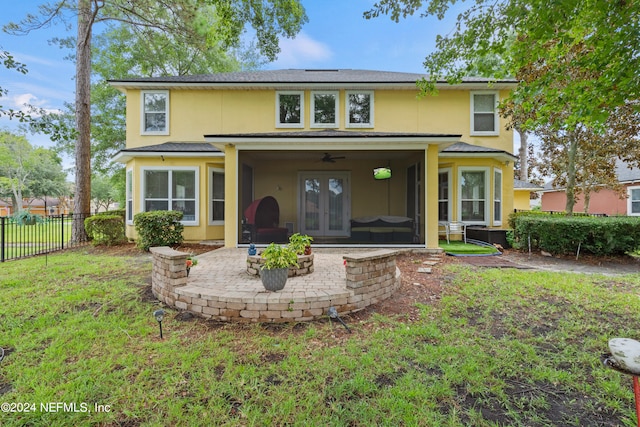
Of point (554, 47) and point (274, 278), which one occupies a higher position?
point (554, 47)

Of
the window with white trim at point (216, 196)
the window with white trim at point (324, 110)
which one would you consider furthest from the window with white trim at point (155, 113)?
the window with white trim at point (324, 110)

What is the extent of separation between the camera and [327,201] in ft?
39.1

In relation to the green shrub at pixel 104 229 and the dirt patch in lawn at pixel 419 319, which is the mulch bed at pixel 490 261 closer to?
the dirt patch in lawn at pixel 419 319

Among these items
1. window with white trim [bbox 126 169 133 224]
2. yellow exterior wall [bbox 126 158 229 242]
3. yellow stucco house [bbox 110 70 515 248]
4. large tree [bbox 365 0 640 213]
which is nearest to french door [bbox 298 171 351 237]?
yellow stucco house [bbox 110 70 515 248]

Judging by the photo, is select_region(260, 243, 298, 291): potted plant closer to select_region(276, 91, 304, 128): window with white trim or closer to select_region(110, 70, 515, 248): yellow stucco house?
select_region(110, 70, 515, 248): yellow stucco house

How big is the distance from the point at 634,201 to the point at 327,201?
1924 cm

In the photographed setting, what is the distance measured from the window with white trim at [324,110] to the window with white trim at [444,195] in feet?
14.7

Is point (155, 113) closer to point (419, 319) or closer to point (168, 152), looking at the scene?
point (168, 152)

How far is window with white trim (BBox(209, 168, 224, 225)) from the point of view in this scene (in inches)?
395

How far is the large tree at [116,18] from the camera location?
298 inches

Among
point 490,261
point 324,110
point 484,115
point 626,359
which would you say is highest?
point 324,110

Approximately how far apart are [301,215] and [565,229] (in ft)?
28.0

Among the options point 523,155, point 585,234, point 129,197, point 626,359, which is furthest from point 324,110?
point 523,155

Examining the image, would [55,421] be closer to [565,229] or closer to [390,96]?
[565,229]
